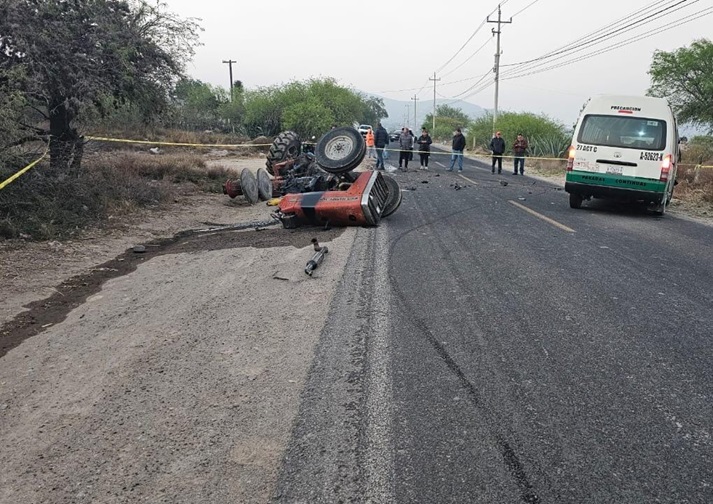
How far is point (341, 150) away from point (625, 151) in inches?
220

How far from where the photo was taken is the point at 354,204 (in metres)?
8.49

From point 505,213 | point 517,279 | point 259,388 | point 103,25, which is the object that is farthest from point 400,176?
point 259,388

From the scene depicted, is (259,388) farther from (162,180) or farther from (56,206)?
(162,180)

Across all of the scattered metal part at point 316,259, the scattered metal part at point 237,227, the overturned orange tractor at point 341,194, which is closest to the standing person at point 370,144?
the overturned orange tractor at point 341,194

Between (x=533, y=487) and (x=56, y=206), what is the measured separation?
8.42 metres

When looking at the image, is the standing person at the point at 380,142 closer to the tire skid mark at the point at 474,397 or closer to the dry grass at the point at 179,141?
the dry grass at the point at 179,141

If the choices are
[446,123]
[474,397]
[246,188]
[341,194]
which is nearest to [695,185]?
[341,194]

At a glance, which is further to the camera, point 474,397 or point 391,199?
point 391,199

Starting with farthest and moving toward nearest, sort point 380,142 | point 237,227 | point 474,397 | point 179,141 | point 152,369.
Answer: point 179,141, point 380,142, point 237,227, point 152,369, point 474,397

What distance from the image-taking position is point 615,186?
11.1 meters

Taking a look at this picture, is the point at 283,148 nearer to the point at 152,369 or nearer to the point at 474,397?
the point at 152,369

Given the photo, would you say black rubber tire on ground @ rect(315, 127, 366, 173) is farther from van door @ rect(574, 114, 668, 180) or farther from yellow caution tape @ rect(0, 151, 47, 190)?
van door @ rect(574, 114, 668, 180)

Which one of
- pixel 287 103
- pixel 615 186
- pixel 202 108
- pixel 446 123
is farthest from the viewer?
pixel 446 123

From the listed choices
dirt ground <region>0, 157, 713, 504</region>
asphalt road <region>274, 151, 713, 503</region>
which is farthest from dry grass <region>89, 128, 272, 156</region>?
asphalt road <region>274, 151, 713, 503</region>
